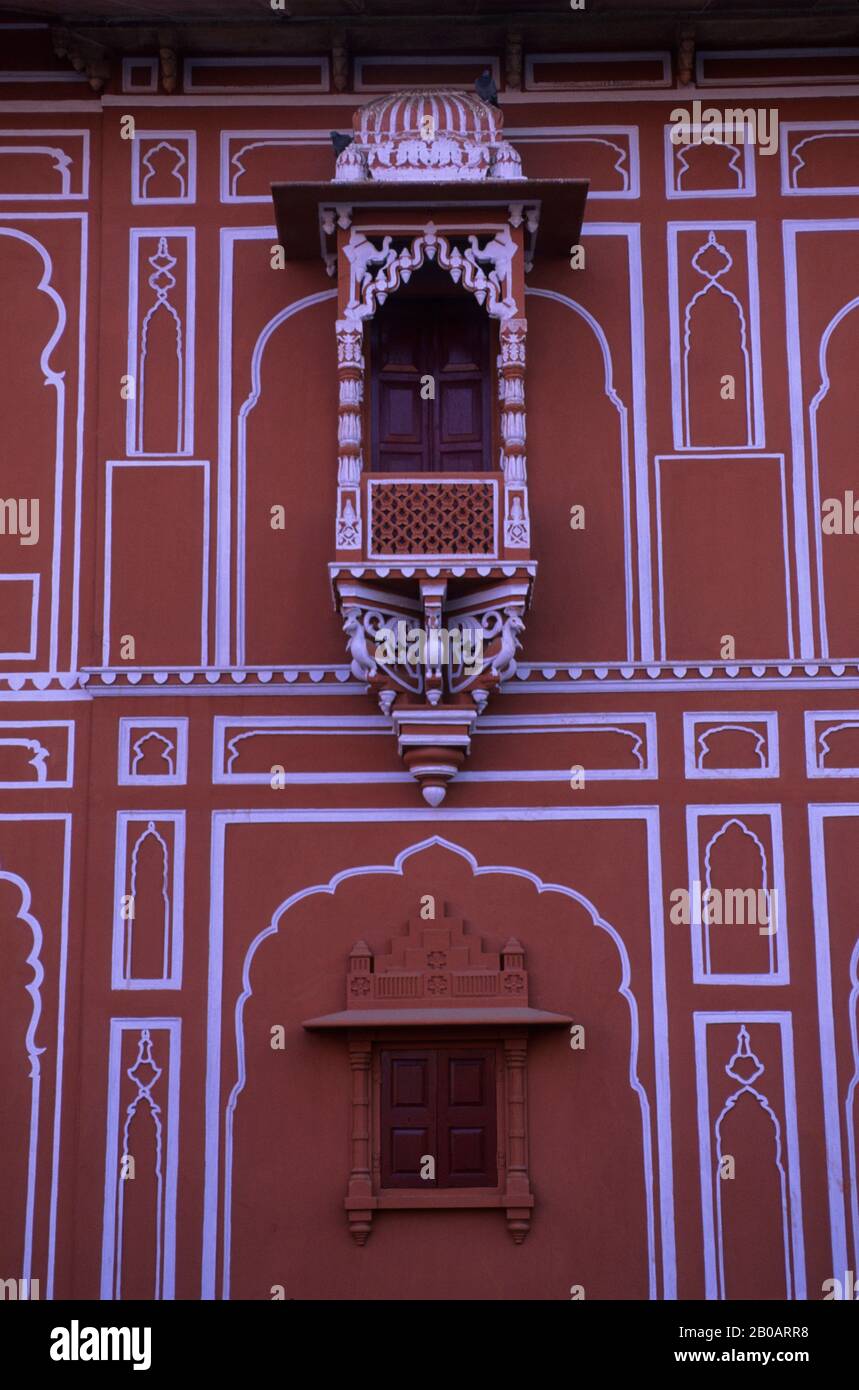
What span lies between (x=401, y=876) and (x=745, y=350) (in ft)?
11.4

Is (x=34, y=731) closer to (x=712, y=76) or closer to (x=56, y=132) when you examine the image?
(x=56, y=132)

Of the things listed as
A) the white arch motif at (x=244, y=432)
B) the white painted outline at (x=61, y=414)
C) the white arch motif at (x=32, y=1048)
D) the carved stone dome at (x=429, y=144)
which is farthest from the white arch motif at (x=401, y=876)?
the carved stone dome at (x=429, y=144)

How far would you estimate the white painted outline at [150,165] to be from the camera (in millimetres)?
11344

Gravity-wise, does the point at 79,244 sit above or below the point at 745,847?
above

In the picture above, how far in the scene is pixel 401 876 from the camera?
1051 cm

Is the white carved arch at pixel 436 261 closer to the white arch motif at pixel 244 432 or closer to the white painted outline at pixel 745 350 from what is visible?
the white arch motif at pixel 244 432

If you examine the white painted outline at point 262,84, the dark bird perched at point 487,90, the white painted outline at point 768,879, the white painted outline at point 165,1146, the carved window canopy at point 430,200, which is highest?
the white painted outline at point 262,84

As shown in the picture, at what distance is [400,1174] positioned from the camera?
10133 millimetres

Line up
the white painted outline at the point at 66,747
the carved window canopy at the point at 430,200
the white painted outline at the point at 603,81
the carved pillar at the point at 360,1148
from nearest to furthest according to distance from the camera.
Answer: the carved pillar at the point at 360,1148, the carved window canopy at the point at 430,200, the white painted outline at the point at 66,747, the white painted outline at the point at 603,81

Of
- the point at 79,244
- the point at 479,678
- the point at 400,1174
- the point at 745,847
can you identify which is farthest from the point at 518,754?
the point at 79,244

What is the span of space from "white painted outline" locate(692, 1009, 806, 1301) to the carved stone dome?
4558 millimetres

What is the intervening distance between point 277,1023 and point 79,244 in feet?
14.7

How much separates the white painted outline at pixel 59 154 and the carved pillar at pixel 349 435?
1.90 m

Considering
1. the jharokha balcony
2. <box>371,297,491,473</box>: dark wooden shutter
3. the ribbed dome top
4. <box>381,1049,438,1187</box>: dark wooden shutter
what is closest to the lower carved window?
<box>381,1049,438,1187</box>: dark wooden shutter
